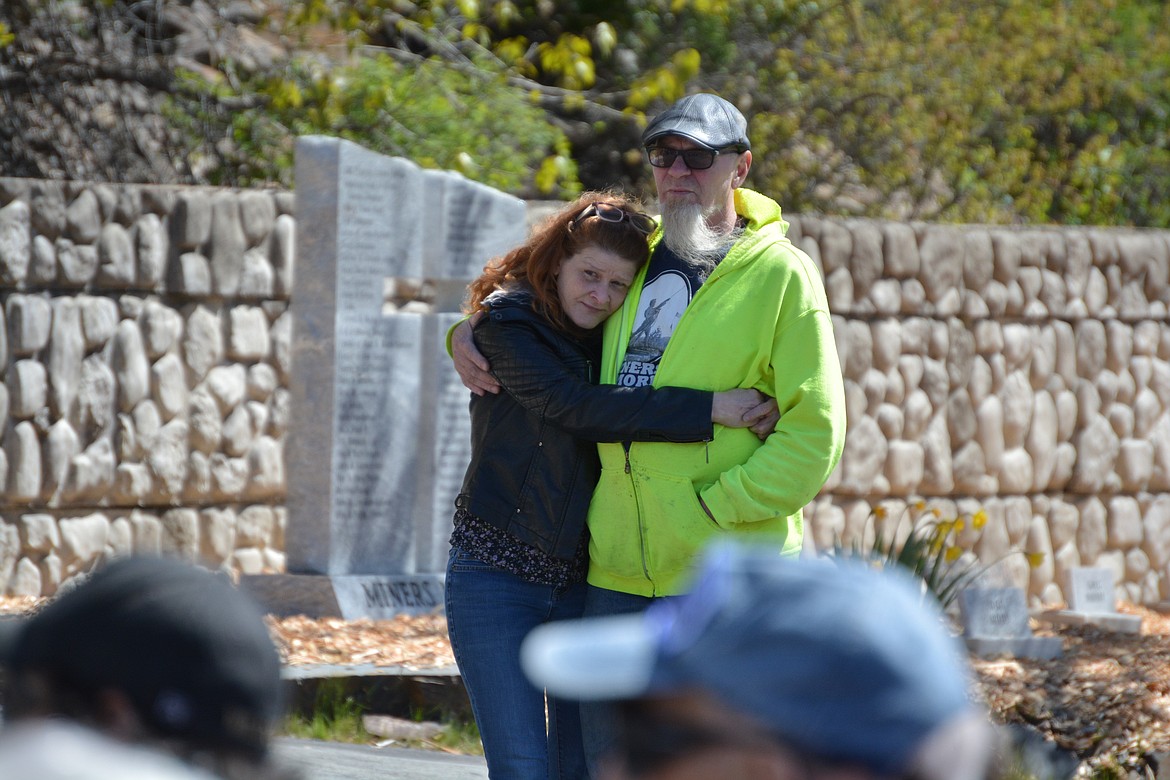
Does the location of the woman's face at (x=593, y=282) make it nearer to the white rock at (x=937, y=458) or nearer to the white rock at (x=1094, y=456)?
the white rock at (x=937, y=458)

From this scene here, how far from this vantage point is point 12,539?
7508 mm

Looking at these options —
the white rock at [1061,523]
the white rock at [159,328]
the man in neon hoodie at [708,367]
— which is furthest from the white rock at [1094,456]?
the man in neon hoodie at [708,367]

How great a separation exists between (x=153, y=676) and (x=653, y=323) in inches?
75.3

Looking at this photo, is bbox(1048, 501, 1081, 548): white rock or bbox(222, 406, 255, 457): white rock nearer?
bbox(222, 406, 255, 457): white rock

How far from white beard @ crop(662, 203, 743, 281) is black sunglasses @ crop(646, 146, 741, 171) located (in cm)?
9

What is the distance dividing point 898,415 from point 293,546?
411cm

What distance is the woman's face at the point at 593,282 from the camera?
320 centimetres

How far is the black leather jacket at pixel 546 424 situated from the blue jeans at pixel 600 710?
125mm

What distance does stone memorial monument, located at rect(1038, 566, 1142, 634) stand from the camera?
820 cm

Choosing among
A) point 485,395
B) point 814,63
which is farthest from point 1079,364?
point 485,395

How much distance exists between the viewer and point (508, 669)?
10.1 feet

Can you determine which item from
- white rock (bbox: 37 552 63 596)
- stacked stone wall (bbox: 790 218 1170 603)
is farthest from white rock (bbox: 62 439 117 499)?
stacked stone wall (bbox: 790 218 1170 603)

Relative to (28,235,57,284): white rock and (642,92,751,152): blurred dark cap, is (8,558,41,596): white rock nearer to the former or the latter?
(28,235,57,284): white rock

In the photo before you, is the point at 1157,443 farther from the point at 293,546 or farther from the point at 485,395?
the point at 485,395
